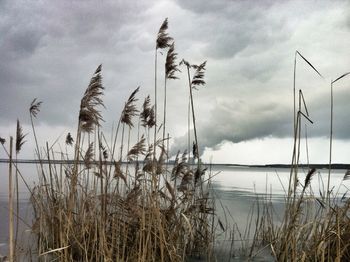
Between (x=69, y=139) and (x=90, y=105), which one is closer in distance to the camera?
(x=90, y=105)

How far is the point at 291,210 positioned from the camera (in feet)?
13.6

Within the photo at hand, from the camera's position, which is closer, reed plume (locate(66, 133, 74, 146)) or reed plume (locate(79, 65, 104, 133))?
reed plume (locate(79, 65, 104, 133))

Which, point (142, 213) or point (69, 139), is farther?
point (69, 139)

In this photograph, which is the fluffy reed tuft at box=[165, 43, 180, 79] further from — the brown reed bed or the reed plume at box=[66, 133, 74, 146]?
the reed plume at box=[66, 133, 74, 146]

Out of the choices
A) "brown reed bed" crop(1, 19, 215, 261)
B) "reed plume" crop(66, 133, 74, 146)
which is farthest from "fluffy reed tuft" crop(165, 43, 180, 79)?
"reed plume" crop(66, 133, 74, 146)

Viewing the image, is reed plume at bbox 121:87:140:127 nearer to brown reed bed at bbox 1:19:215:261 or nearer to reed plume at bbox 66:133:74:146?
brown reed bed at bbox 1:19:215:261

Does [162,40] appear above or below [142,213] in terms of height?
above

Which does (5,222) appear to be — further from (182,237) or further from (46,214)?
(182,237)

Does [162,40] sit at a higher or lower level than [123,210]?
higher

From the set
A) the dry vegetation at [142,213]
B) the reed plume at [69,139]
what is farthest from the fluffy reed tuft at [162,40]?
the reed plume at [69,139]

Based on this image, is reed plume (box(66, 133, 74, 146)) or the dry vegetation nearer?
the dry vegetation

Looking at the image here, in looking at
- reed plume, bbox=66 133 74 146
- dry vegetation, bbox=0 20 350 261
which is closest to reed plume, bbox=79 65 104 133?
dry vegetation, bbox=0 20 350 261

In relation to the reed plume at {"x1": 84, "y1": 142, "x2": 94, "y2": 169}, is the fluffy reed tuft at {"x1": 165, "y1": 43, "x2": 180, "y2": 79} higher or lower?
higher

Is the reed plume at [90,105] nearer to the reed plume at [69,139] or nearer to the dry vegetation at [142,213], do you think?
the dry vegetation at [142,213]
